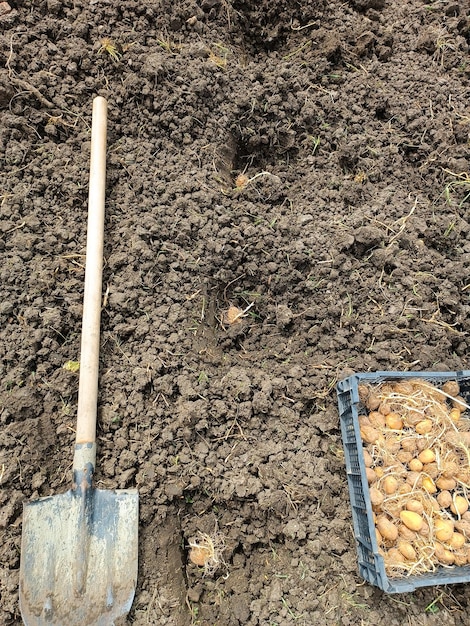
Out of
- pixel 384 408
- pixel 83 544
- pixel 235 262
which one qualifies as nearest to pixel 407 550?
pixel 384 408

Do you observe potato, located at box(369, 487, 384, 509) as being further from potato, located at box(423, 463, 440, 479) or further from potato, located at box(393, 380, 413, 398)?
potato, located at box(393, 380, 413, 398)

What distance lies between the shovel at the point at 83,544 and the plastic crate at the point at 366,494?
0.98m

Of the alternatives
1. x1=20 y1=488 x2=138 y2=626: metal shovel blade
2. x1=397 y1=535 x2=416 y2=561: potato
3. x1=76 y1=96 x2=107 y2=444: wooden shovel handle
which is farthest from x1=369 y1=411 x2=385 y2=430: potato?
x1=76 y1=96 x2=107 y2=444: wooden shovel handle

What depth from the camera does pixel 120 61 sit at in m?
2.38

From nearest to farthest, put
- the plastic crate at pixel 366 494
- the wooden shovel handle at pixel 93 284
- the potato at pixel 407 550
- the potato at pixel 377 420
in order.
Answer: the plastic crate at pixel 366 494, the potato at pixel 407 550, the wooden shovel handle at pixel 93 284, the potato at pixel 377 420

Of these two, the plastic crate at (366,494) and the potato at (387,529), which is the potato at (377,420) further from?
the potato at (387,529)

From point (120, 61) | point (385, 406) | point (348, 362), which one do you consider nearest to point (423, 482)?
point (385, 406)

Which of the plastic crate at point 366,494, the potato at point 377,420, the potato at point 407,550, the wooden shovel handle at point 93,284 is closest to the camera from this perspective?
the plastic crate at point 366,494

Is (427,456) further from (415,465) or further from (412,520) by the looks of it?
(412,520)

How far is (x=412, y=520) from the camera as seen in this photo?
1.89 m

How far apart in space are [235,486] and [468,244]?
1.75 m

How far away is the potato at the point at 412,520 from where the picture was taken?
189 centimetres

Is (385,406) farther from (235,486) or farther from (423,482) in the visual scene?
(235,486)

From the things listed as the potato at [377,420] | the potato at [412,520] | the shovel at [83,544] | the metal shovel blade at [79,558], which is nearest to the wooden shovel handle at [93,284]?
the shovel at [83,544]
